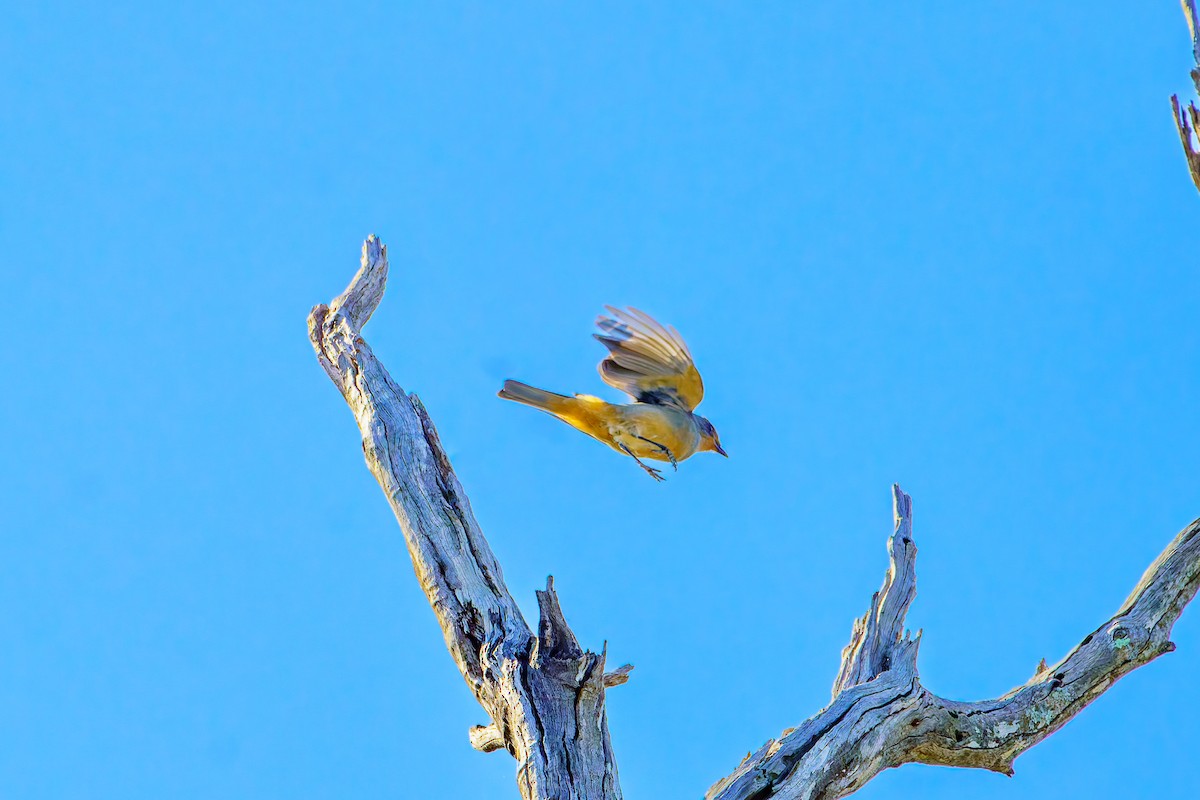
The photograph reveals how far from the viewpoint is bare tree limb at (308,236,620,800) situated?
4434 mm

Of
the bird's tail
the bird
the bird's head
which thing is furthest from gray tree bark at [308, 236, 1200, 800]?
the bird's head

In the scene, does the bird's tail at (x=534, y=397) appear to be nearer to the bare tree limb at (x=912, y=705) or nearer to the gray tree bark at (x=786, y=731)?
the gray tree bark at (x=786, y=731)

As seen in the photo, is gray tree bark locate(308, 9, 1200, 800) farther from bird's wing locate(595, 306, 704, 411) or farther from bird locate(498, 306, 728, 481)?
bird's wing locate(595, 306, 704, 411)

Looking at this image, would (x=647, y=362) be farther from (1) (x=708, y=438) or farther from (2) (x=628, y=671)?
(2) (x=628, y=671)

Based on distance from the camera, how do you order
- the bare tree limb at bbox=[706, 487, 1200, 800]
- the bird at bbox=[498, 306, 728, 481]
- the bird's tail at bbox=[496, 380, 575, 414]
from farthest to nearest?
the bird at bbox=[498, 306, 728, 481] → the bird's tail at bbox=[496, 380, 575, 414] → the bare tree limb at bbox=[706, 487, 1200, 800]

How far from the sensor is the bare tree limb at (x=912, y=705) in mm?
4535

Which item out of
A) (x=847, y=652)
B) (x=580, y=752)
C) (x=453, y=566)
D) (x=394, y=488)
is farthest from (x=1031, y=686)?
(x=394, y=488)

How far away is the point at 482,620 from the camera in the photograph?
16.0 ft

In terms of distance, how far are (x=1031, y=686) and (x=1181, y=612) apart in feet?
3.15

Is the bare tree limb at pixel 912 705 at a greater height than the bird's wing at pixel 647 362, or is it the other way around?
the bird's wing at pixel 647 362

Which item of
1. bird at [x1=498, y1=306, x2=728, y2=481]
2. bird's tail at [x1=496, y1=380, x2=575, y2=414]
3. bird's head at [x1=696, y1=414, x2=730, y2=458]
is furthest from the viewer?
bird's head at [x1=696, y1=414, x2=730, y2=458]

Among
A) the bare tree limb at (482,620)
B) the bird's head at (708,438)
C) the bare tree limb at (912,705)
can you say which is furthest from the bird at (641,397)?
the bare tree limb at (912,705)

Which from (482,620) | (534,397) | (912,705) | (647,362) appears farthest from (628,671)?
(647,362)

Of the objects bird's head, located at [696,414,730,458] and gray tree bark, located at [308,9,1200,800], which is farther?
bird's head, located at [696,414,730,458]
